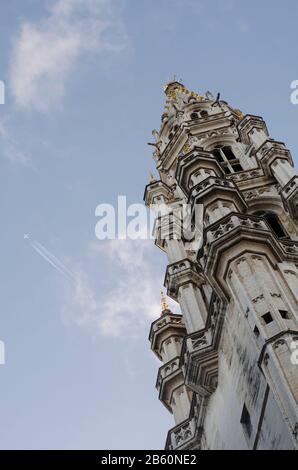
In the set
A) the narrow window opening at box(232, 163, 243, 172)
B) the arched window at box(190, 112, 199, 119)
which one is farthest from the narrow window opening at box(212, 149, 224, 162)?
the arched window at box(190, 112, 199, 119)

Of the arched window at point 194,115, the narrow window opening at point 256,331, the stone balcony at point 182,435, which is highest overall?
the arched window at point 194,115

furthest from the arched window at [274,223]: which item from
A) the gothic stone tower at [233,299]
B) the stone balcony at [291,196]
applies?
the stone balcony at [291,196]

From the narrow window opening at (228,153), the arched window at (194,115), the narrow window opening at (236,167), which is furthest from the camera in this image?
the arched window at (194,115)

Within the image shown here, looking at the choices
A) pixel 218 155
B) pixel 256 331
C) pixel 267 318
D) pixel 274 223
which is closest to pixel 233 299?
pixel 256 331

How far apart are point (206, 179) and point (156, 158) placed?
17.7 meters

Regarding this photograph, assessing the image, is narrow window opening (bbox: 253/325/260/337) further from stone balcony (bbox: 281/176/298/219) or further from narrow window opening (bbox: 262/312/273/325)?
stone balcony (bbox: 281/176/298/219)

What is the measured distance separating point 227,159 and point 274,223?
7.93 m

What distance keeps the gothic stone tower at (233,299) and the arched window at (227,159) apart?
0.08 m

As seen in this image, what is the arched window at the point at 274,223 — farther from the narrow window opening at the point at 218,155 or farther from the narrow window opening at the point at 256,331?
the narrow window opening at the point at 256,331

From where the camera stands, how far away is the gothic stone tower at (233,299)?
19297 mm

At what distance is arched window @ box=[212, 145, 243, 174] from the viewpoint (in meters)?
35.8

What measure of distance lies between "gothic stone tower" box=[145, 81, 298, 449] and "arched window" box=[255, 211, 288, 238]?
1.6 inches

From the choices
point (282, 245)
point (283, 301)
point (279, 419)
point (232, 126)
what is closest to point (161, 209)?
point (232, 126)
